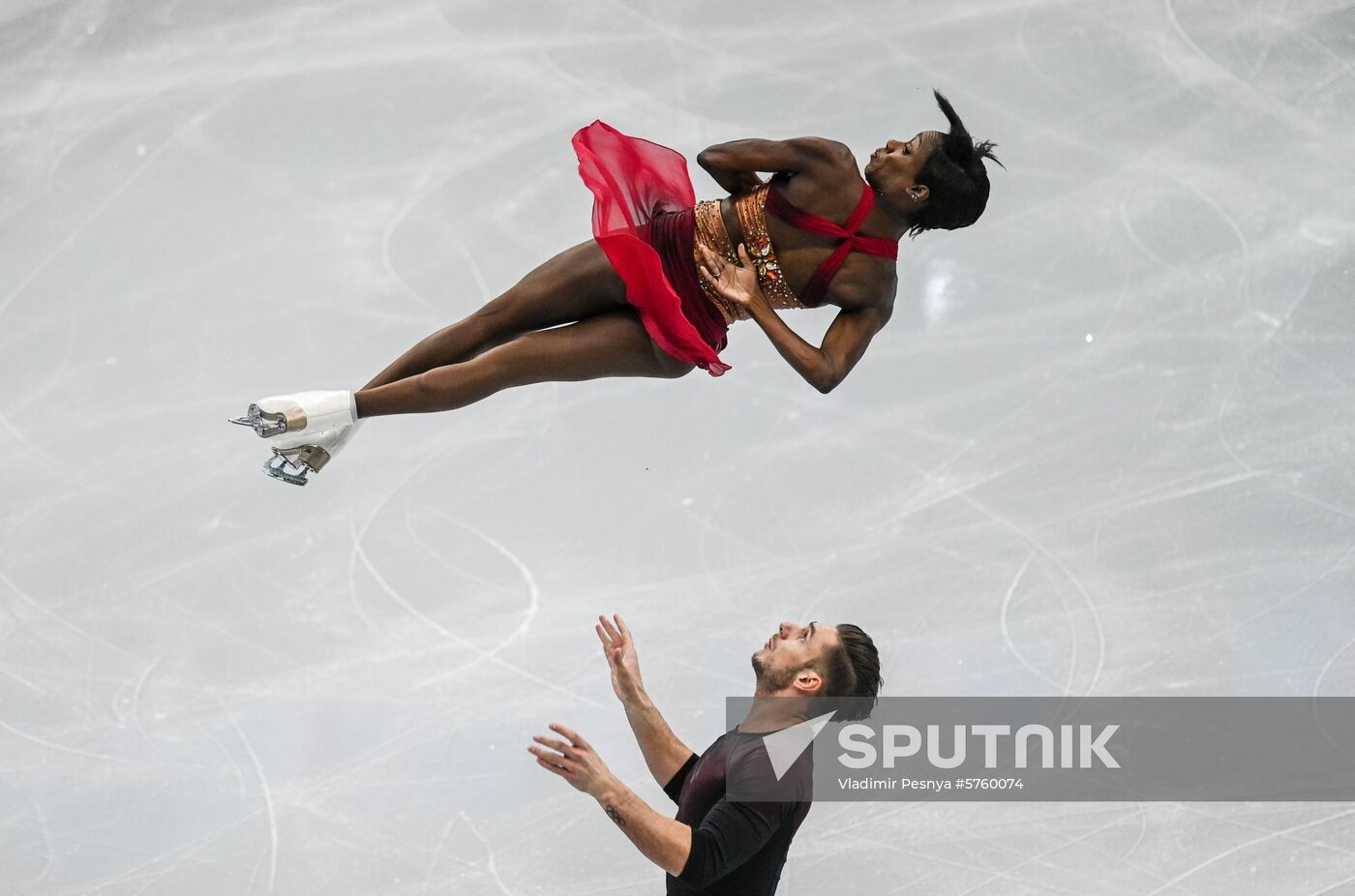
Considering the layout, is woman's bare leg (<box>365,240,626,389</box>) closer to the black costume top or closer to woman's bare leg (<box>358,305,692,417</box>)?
woman's bare leg (<box>358,305,692,417</box>)

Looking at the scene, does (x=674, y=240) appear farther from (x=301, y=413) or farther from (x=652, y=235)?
(x=301, y=413)

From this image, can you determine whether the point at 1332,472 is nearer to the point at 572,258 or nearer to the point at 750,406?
the point at 750,406

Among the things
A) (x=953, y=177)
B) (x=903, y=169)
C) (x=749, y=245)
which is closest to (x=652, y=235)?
(x=749, y=245)

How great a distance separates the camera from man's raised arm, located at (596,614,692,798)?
3805 millimetres

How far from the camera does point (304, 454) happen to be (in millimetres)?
4164

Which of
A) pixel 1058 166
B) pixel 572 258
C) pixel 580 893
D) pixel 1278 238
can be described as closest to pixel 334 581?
pixel 580 893

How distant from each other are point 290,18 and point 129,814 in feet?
11.8

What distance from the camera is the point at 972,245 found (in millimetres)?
6328

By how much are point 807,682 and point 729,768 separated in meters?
0.31

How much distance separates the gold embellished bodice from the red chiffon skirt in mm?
28

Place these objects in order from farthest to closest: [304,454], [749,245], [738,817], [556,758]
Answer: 1. [304,454]
2. [749,245]
3. [738,817]
4. [556,758]

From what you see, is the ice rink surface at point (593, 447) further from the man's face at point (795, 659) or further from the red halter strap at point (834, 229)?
the red halter strap at point (834, 229)

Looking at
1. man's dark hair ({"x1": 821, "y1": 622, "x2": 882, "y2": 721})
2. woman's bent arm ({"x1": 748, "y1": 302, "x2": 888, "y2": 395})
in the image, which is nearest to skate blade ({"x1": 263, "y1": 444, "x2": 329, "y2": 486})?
woman's bent arm ({"x1": 748, "y1": 302, "x2": 888, "y2": 395})

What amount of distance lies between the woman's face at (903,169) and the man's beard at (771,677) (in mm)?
1197
